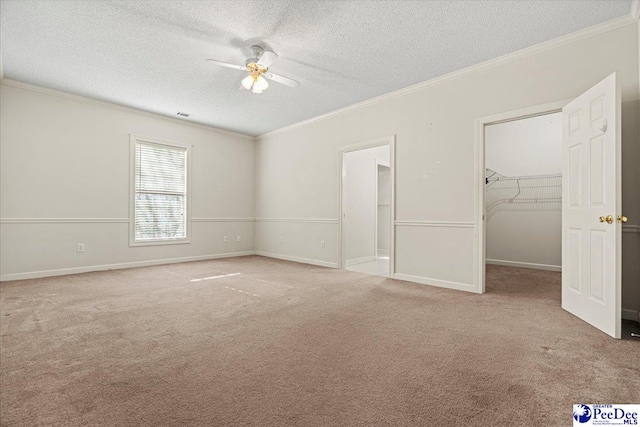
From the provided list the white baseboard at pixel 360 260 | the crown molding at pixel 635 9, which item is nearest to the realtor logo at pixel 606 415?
the crown molding at pixel 635 9

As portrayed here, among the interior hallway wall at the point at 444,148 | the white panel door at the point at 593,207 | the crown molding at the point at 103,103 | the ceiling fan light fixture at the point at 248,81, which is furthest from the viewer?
the crown molding at the point at 103,103

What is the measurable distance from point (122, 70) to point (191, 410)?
13.3ft

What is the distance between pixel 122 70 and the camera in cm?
375

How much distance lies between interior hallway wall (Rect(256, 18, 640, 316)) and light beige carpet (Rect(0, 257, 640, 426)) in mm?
770

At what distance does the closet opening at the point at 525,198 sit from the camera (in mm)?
5184

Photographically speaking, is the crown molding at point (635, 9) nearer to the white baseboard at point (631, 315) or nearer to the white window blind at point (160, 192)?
the white baseboard at point (631, 315)

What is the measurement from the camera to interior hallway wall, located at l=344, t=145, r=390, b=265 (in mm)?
5852

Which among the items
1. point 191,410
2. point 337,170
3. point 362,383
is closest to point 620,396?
point 362,383

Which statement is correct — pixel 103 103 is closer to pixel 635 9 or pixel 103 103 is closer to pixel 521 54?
pixel 521 54

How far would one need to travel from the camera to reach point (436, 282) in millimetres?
3928

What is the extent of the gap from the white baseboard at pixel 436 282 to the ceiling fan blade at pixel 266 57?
3.21 meters

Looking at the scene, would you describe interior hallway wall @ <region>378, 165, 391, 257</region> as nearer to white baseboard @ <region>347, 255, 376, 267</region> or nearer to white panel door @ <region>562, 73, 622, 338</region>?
white baseboard @ <region>347, 255, 376, 267</region>

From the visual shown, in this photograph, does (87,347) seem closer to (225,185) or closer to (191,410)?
(191,410)

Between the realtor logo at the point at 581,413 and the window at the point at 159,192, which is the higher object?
the window at the point at 159,192
